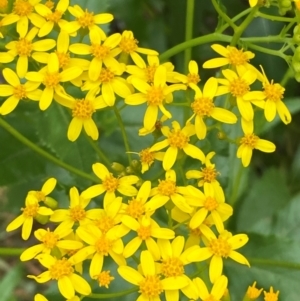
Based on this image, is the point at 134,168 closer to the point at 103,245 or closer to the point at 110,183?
the point at 110,183

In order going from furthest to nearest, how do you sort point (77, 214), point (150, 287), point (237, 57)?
point (237, 57) → point (77, 214) → point (150, 287)

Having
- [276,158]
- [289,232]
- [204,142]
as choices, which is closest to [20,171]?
[204,142]

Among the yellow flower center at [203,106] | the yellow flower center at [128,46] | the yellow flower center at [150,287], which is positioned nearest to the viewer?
the yellow flower center at [150,287]

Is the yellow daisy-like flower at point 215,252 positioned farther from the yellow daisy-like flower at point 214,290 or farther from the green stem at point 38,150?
the green stem at point 38,150

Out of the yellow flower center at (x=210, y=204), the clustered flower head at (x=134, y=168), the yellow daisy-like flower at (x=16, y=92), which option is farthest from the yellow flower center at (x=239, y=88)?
the yellow daisy-like flower at (x=16, y=92)

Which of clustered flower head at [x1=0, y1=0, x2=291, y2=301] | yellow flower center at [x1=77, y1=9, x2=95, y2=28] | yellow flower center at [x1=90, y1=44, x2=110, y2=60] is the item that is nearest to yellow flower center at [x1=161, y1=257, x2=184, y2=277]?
clustered flower head at [x1=0, y1=0, x2=291, y2=301]

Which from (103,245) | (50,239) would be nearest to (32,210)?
(50,239)
